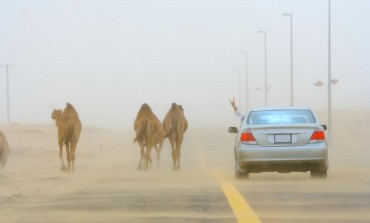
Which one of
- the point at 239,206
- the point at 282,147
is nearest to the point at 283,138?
the point at 282,147

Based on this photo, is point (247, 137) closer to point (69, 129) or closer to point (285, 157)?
point (285, 157)

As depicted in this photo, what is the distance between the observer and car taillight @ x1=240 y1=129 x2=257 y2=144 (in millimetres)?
20562

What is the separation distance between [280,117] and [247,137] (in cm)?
103

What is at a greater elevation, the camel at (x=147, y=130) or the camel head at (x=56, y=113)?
the camel head at (x=56, y=113)

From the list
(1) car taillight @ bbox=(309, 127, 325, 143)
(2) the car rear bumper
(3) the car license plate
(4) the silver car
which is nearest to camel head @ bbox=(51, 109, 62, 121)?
(4) the silver car

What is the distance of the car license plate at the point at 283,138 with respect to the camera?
20438 millimetres

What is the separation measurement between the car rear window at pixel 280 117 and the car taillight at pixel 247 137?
388 mm

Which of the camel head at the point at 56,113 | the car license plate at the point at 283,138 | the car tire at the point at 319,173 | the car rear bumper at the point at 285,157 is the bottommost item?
the car tire at the point at 319,173

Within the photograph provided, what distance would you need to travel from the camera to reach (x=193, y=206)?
13.7 metres

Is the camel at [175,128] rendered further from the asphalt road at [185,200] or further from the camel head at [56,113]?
the asphalt road at [185,200]

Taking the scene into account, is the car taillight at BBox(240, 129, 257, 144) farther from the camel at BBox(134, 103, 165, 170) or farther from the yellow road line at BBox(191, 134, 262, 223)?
the camel at BBox(134, 103, 165, 170)

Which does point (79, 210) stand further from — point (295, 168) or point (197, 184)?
point (295, 168)

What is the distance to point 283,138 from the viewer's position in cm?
2045

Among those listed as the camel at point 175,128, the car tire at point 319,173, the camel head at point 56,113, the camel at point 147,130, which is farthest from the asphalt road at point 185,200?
the camel head at point 56,113
